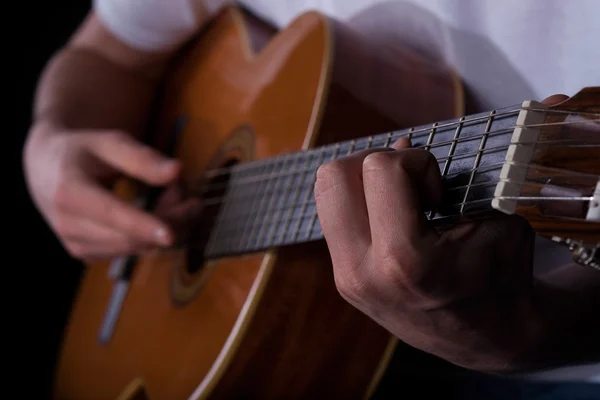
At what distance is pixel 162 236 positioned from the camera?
2.57 ft

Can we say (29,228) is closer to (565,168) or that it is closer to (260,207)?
(260,207)

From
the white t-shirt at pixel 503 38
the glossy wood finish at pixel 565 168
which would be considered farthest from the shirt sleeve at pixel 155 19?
the glossy wood finish at pixel 565 168

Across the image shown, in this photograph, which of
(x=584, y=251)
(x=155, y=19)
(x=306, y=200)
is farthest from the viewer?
(x=155, y=19)

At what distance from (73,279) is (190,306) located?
75cm

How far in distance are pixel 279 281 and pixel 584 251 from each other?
13.9 inches

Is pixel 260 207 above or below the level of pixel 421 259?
below

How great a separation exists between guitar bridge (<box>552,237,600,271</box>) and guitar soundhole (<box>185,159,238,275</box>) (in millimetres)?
515

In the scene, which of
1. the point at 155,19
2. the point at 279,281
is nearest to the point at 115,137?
the point at 155,19

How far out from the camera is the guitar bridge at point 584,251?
1.11ft

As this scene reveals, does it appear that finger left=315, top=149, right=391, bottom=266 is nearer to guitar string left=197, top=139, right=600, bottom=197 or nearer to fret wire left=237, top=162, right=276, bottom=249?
guitar string left=197, top=139, right=600, bottom=197

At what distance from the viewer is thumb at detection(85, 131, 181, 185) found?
828 mm

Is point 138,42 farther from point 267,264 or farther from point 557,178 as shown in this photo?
point 557,178

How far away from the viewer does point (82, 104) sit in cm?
112

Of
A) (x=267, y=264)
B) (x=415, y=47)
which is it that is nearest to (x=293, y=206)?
(x=267, y=264)
